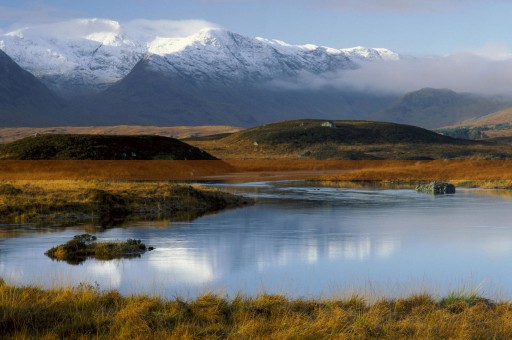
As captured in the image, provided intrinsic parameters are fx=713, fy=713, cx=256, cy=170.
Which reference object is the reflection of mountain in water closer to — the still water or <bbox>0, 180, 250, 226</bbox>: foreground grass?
the still water

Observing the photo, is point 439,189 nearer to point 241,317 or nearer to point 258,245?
point 258,245

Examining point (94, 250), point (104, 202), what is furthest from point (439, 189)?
point (94, 250)

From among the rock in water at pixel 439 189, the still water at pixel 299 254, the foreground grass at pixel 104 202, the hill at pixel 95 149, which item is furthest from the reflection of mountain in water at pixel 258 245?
the hill at pixel 95 149

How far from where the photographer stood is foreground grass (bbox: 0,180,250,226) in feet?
137

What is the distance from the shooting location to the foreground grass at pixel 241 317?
1473 cm

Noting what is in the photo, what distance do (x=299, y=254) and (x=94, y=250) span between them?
27.4 ft

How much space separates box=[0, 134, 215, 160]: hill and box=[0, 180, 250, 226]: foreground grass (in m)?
44.6

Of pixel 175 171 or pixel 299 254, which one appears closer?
pixel 299 254

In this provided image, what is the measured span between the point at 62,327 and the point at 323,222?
27867mm

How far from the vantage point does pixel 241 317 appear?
1614 cm

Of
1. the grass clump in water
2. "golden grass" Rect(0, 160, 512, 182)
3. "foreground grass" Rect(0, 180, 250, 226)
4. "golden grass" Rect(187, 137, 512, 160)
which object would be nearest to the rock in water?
"golden grass" Rect(0, 160, 512, 182)

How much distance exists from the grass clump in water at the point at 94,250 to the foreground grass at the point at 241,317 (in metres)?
9.40

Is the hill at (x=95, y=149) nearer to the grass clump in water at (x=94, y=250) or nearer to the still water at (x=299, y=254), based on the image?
the still water at (x=299, y=254)

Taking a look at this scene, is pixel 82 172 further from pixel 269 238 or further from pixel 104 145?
pixel 269 238
